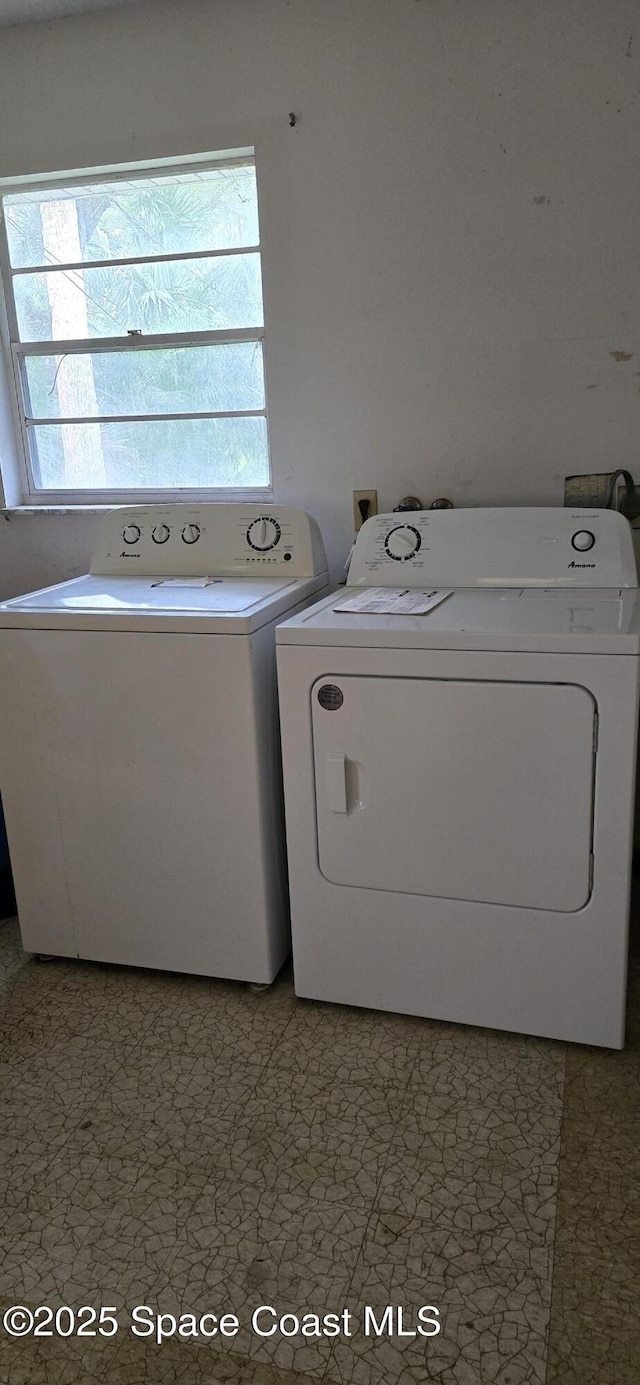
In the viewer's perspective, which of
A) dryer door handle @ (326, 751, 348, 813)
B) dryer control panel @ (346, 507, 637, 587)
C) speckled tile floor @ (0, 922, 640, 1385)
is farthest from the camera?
dryer control panel @ (346, 507, 637, 587)

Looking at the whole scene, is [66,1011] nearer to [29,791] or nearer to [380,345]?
[29,791]

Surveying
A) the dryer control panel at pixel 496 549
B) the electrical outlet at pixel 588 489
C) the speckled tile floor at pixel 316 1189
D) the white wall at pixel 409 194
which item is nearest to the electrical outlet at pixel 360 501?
the white wall at pixel 409 194

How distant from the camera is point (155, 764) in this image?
2066 mm

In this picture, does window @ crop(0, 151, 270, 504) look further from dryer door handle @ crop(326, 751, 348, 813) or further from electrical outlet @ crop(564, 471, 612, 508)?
dryer door handle @ crop(326, 751, 348, 813)

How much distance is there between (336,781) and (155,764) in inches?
16.8

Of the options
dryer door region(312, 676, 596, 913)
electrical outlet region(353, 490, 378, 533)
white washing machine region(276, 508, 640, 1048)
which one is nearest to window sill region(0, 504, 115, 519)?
electrical outlet region(353, 490, 378, 533)

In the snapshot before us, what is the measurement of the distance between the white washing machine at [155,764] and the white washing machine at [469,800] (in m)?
0.11

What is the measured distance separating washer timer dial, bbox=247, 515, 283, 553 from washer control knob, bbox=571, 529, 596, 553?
2.34ft

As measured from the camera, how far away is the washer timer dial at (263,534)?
2.35 metres

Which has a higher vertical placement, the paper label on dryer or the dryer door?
the paper label on dryer

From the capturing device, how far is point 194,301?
8.62 ft

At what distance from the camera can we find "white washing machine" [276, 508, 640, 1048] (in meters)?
1.71

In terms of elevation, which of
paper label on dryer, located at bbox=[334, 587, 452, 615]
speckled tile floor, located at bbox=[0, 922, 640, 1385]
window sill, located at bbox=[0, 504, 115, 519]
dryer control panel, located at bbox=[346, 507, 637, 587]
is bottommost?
speckled tile floor, located at bbox=[0, 922, 640, 1385]

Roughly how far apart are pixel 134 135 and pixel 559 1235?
265 cm
